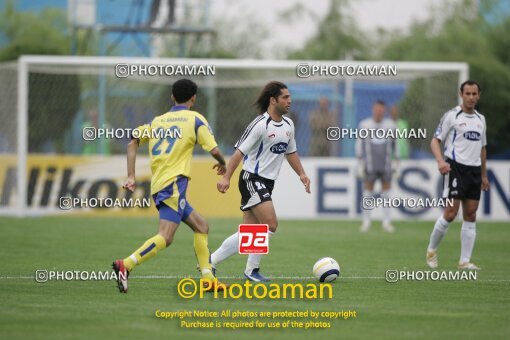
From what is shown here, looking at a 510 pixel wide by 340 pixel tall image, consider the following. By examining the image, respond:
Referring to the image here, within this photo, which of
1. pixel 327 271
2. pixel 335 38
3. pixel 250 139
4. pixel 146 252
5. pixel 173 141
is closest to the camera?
pixel 146 252

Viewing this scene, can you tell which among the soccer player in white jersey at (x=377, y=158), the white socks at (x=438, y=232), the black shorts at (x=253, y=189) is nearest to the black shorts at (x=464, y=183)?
the white socks at (x=438, y=232)

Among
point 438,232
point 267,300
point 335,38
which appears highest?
point 335,38

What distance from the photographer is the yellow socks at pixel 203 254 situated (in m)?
11.1

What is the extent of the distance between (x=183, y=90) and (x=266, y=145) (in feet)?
4.73

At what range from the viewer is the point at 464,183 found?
45.3 feet

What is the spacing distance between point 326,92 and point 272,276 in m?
13.8

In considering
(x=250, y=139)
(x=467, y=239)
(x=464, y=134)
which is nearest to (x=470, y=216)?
(x=467, y=239)

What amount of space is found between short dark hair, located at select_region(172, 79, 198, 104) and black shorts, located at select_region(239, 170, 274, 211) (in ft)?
4.74

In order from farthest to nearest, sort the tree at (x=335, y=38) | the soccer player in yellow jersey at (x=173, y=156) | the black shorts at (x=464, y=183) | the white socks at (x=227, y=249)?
the tree at (x=335, y=38) → the black shorts at (x=464, y=183) → the white socks at (x=227, y=249) → the soccer player in yellow jersey at (x=173, y=156)

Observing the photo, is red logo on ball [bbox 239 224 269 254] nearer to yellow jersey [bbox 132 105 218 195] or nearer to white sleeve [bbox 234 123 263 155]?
white sleeve [bbox 234 123 263 155]

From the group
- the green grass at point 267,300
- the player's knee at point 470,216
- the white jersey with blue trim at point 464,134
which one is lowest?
the green grass at point 267,300

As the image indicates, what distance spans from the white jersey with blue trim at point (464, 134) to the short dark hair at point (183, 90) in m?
4.24

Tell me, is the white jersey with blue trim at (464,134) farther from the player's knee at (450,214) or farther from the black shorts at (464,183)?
the player's knee at (450,214)

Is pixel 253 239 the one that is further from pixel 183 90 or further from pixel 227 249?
pixel 183 90
